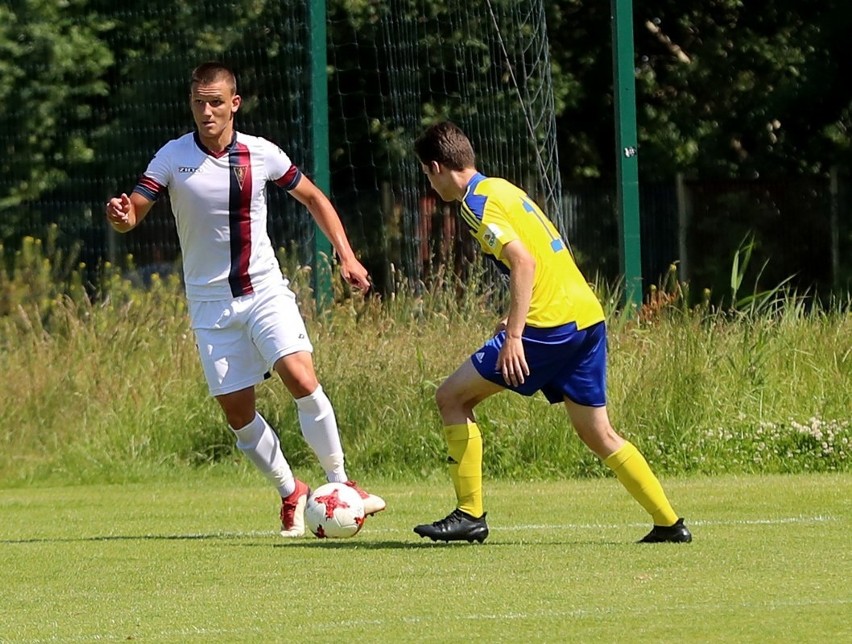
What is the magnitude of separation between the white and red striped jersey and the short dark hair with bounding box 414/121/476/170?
1210 millimetres

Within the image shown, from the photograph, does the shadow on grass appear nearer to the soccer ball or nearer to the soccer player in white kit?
the soccer ball

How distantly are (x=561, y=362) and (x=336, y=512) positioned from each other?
1.42 m

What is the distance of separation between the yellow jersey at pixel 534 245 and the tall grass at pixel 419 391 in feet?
13.4

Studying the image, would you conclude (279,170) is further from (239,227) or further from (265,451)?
(265,451)

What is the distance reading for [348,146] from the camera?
20.2 m

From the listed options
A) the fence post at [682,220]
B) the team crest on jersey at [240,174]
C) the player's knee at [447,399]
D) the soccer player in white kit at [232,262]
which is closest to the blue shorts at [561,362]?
the player's knee at [447,399]

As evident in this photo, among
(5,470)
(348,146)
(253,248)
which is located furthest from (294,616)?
(348,146)

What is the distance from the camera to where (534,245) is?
7723 mm

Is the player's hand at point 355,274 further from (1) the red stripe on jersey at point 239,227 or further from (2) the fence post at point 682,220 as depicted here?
(2) the fence post at point 682,220

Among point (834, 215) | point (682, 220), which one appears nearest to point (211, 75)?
point (682, 220)

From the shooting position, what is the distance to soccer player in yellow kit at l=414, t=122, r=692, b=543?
7551 millimetres

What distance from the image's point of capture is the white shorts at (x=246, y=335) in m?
8.63

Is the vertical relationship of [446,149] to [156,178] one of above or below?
above

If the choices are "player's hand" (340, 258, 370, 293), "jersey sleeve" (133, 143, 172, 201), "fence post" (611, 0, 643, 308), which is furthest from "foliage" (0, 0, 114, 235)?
"player's hand" (340, 258, 370, 293)
